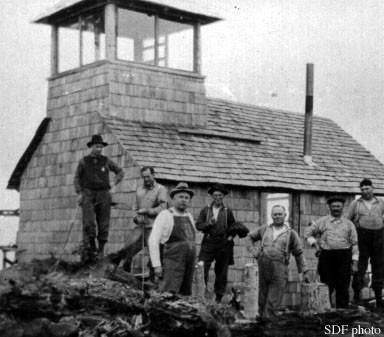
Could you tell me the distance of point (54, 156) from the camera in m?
20.5

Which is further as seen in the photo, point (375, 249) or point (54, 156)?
point (54, 156)

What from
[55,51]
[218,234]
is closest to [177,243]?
[218,234]

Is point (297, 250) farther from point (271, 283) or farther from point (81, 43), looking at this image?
point (81, 43)

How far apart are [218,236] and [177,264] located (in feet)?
8.70

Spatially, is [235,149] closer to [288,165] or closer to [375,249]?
[288,165]

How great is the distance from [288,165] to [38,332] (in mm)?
11884

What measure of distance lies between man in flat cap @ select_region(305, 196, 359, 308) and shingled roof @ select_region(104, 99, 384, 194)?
4356mm

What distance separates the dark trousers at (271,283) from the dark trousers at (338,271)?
59.6 inches

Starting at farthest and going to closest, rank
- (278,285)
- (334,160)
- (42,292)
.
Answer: (334,160), (278,285), (42,292)

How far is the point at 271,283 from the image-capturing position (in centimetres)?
1281

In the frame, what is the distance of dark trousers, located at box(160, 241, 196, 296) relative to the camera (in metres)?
12.0

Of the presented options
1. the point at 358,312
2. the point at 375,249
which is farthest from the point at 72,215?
the point at 358,312

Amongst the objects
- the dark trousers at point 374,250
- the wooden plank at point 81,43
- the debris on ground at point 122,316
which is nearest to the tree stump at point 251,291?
the debris on ground at point 122,316

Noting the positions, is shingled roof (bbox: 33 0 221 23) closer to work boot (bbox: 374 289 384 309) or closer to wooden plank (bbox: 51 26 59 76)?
wooden plank (bbox: 51 26 59 76)
